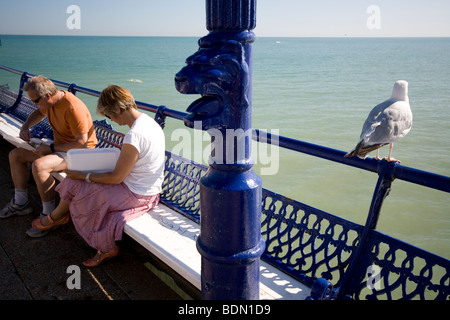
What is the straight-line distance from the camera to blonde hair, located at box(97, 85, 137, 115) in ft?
11.2

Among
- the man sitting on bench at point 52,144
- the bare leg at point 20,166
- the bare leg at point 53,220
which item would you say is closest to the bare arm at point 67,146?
the man sitting on bench at point 52,144

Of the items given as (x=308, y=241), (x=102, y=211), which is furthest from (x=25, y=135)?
(x=308, y=241)

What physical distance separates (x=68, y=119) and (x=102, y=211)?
146 cm

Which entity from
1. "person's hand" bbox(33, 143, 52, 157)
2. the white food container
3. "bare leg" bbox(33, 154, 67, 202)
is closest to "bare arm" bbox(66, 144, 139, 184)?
the white food container

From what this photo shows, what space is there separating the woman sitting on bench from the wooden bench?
0.50 ft

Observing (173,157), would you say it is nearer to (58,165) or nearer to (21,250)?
(58,165)

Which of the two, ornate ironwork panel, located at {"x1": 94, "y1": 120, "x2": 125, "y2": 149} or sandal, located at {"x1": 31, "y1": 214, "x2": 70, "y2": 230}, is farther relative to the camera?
ornate ironwork panel, located at {"x1": 94, "y1": 120, "x2": 125, "y2": 149}

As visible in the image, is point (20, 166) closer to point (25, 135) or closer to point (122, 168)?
point (25, 135)

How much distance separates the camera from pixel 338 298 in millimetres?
A: 2344

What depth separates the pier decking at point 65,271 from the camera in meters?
3.07

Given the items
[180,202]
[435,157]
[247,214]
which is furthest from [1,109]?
[435,157]

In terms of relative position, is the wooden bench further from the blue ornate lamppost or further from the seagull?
the seagull

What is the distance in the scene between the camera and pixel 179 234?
10.5 ft

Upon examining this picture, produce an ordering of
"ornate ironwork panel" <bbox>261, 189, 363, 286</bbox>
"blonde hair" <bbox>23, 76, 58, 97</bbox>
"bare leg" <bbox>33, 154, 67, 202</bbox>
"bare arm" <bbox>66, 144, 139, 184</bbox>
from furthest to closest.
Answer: "blonde hair" <bbox>23, 76, 58, 97</bbox> < "bare leg" <bbox>33, 154, 67, 202</bbox> < "bare arm" <bbox>66, 144, 139, 184</bbox> < "ornate ironwork panel" <bbox>261, 189, 363, 286</bbox>
